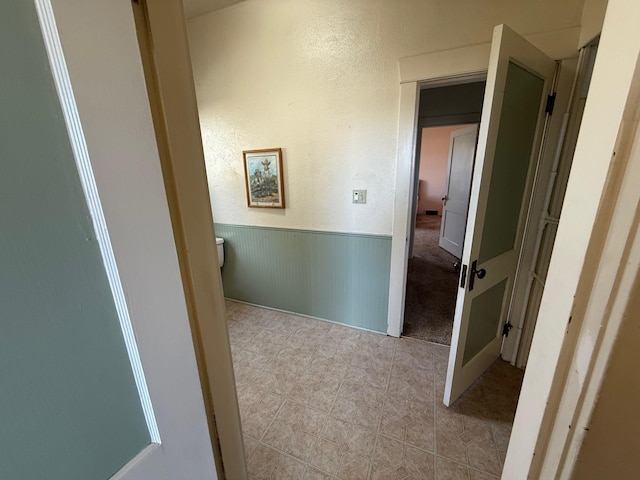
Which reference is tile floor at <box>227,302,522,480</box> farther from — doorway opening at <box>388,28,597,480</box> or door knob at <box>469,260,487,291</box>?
door knob at <box>469,260,487,291</box>

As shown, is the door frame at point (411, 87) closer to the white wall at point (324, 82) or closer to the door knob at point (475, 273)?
the white wall at point (324, 82)

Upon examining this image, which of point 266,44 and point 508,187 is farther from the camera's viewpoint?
point 266,44

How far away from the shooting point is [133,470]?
0.46 m

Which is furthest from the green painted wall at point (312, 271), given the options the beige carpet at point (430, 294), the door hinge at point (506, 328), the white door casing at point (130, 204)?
the white door casing at point (130, 204)

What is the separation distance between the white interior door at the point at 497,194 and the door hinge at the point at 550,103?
0.13 ft

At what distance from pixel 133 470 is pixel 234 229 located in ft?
7.69

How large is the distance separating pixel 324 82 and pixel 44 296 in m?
2.10

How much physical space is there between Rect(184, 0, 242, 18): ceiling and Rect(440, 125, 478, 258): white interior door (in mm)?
3149

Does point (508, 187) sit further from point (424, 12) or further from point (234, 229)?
point (234, 229)

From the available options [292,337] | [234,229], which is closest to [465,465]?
[292,337]

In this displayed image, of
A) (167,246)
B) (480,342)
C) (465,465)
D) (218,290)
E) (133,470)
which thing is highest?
(167,246)

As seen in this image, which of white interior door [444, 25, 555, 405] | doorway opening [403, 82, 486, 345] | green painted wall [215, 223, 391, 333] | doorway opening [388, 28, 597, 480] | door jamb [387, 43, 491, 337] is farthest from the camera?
doorway opening [403, 82, 486, 345]

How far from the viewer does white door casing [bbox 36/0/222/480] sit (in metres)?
0.34

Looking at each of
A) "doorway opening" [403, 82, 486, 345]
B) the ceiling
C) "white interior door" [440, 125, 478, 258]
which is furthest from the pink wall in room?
the ceiling
